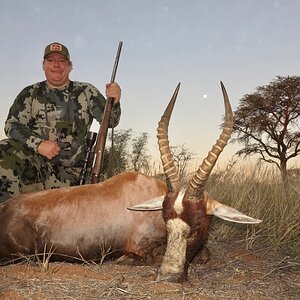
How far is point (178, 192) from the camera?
387cm

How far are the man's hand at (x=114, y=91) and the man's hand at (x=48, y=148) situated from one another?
0.97 m

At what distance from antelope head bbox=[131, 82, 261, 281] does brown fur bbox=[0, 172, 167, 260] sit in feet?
1.26

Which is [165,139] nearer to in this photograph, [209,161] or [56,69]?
[209,161]

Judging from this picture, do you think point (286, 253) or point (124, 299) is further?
point (286, 253)

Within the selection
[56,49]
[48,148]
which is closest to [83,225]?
[48,148]

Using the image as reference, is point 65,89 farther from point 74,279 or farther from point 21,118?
point 74,279

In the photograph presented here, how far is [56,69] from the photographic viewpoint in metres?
6.55

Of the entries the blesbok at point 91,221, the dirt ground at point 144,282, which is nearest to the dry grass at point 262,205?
the dirt ground at point 144,282

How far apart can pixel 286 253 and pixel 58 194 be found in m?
2.42

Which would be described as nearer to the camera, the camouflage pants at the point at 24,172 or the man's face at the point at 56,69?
the camouflage pants at the point at 24,172

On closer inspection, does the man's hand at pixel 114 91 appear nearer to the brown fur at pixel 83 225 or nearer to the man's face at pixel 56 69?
the man's face at pixel 56 69

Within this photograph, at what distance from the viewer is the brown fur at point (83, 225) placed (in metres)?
4.43

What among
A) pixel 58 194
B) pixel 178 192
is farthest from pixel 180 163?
pixel 178 192

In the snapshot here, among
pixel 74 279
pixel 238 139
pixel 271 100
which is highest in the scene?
pixel 271 100
